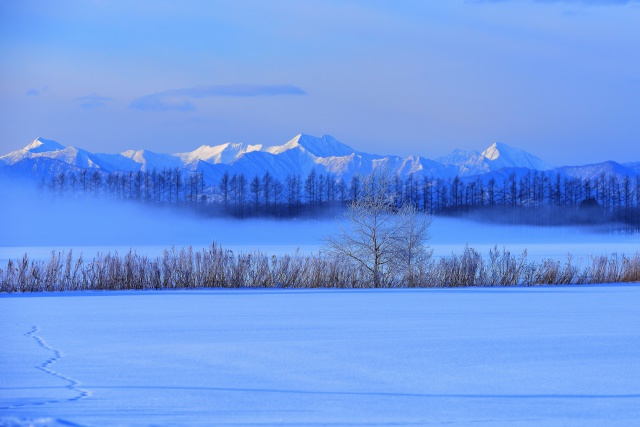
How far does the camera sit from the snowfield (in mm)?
4883

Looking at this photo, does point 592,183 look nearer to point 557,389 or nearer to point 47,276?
point 47,276

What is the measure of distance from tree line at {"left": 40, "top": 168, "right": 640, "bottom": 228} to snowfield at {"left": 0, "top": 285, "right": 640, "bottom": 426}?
6507 centimetres

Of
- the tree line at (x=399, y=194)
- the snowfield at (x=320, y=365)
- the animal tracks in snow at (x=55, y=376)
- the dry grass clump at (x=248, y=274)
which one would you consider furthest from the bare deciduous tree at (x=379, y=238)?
the tree line at (x=399, y=194)

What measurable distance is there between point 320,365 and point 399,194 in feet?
226

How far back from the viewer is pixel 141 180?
295 ft

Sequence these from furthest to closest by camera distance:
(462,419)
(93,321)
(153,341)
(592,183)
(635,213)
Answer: (592,183) < (635,213) < (93,321) < (153,341) < (462,419)

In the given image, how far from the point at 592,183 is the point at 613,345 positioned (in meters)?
96.6

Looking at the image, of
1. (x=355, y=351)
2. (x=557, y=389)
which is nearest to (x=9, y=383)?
(x=355, y=351)

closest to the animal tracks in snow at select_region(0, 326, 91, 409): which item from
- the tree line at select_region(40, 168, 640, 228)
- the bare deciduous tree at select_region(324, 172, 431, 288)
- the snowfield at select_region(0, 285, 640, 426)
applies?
the snowfield at select_region(0, 285, 640, 426)

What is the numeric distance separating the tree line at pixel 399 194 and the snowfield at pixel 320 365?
6507 centimetres

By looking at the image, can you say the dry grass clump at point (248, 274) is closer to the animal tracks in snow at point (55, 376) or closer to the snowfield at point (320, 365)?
the snowfield at point (320, 365)

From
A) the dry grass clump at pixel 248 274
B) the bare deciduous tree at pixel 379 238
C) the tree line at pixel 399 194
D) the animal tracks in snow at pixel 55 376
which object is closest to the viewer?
the animal tracks in snow at pixel 55 376

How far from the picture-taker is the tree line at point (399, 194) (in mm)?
76500

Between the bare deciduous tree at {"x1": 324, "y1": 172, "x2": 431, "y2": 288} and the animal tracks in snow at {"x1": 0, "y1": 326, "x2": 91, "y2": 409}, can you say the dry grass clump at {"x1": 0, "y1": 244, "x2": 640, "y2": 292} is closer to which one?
the bare deciduous tree at {"x1": 324, "y1": 172, "x2": 431, "y2": 288}
